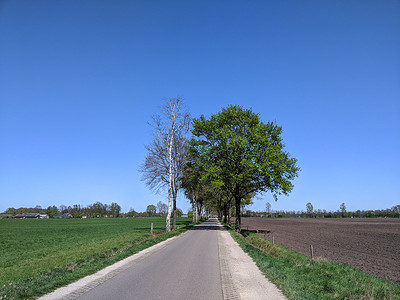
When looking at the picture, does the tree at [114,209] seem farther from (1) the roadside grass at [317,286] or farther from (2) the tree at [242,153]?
(1) the roadside grass at [317,286]

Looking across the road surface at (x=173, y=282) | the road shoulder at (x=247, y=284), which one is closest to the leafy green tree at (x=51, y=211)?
the road surface at (x=173, y=282)

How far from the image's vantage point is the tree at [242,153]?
30.7 m

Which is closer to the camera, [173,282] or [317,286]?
[173,282]

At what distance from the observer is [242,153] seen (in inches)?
1251

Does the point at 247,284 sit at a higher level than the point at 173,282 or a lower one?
lower

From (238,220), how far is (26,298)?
2885 cm

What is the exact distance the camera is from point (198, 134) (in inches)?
1419

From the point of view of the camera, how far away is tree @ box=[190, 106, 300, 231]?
101 ft

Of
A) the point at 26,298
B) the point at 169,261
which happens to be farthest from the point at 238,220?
the point at 26,298

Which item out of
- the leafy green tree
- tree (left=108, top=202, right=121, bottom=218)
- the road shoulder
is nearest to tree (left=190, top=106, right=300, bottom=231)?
the road shoulder

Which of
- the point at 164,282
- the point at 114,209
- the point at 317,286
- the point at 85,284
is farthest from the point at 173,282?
the point at 114,209

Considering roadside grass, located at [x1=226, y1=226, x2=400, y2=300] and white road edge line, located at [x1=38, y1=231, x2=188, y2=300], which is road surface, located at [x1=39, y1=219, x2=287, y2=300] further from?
roadside grass, located at [x1=226, y1=226, x2=400, y2=300]

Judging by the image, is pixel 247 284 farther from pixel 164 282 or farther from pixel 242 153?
pixel 242 153

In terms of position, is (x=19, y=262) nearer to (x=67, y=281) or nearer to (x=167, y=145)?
(x=67, y=281)
